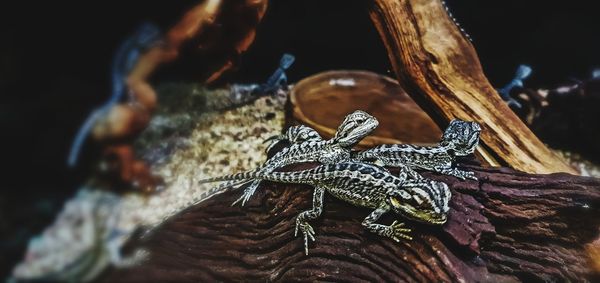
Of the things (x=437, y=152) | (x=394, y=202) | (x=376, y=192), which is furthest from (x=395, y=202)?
(x=437, y=152)

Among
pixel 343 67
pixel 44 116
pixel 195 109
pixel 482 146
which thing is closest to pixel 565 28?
pixel 482 146

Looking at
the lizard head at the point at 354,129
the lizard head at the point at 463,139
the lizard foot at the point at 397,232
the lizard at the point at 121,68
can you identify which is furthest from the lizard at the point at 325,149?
the lizard at the point at 121,68

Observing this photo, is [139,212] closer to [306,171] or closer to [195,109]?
[306,171]

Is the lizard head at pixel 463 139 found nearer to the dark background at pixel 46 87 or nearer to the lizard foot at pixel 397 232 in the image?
the lizard foot at pixel 397 232

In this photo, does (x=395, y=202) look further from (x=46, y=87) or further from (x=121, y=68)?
(x=46, y=87)

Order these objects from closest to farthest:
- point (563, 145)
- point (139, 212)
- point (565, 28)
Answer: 1. point (139, 212)
2. point (565, 28)
3. point (563, 145)
